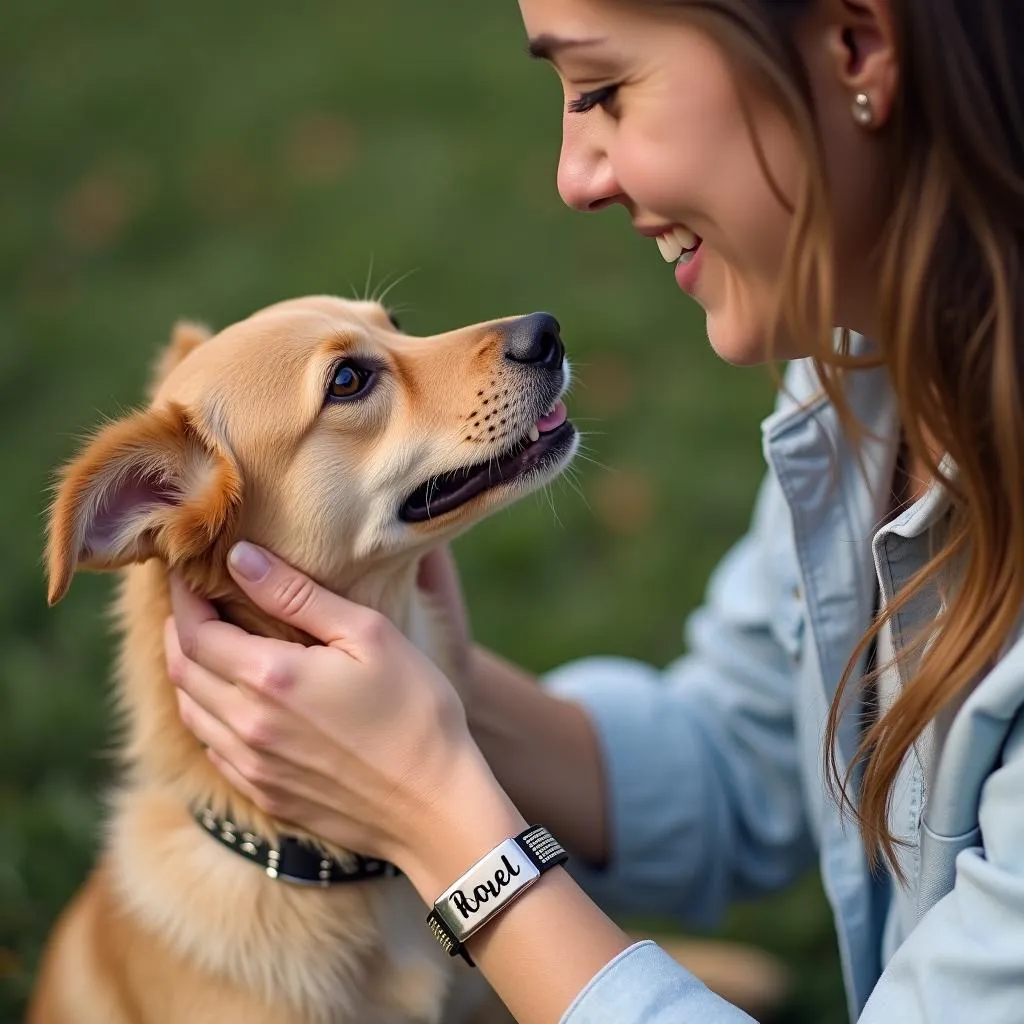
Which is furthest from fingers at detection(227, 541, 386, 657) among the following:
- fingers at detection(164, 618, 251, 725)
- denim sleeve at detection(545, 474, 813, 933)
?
denim sleeve at detection(545, 474, 813, 933)

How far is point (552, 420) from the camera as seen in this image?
209cm

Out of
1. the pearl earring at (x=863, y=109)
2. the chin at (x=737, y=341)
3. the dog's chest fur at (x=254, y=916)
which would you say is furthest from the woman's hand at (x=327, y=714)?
the pearl earring at (x=863, y=109)

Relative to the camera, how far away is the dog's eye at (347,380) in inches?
79.6

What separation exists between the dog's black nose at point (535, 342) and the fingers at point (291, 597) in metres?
0.50

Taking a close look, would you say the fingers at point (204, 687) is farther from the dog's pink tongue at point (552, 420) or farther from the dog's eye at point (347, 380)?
the dog's pink tongue at point (552, 420)

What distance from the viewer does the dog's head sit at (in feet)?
6.11

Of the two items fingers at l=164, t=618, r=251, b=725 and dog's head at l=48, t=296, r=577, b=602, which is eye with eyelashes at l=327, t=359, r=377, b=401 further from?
fingers at l=164, t=618, r=251, b=725

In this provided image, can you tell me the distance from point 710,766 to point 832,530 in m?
0.67

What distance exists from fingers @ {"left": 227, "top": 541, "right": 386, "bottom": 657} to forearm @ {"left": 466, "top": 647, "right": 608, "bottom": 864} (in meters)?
0.43

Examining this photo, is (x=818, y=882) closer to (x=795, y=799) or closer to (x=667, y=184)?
(x=795, y=799)

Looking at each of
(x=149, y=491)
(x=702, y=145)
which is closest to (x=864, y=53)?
(x=702, y=145)

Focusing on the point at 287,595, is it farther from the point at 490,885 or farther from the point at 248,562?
the point at 490,885

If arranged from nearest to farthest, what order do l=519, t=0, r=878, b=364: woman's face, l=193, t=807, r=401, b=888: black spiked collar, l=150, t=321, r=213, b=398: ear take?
l=519, t=0, r=878, b=364: woman's face
l=193, t=807, r=401, b=888: black spiked collar
l=150, t=321, r=213, b=398: ear

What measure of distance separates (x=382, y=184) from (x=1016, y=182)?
4124 mm
